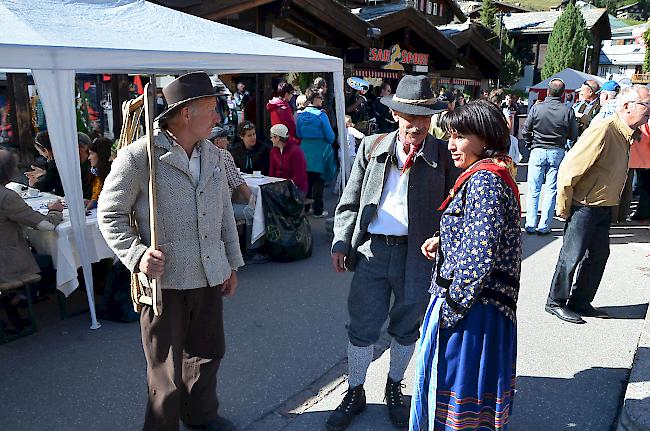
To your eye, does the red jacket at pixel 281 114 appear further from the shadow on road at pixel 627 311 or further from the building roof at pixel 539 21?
the building roof at pixel 539 21

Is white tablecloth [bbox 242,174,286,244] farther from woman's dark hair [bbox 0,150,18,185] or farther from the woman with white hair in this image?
woman's dark hair [bbox 0,150,18,185]

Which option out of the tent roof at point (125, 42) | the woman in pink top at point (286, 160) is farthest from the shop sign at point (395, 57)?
the tent roof at point (125, 42)

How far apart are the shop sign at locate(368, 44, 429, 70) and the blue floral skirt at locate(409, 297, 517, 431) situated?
10.1 meters

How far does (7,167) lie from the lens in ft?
12.6

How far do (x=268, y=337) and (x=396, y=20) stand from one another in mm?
10152

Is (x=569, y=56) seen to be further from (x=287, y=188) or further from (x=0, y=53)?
(x=0, y=53)

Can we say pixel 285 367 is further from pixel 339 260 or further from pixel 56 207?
pixel 56 207

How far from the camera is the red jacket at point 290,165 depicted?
6309mm

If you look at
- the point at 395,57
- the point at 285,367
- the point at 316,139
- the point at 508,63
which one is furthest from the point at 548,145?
the point at 508,63

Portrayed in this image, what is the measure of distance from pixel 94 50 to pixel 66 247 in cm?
142

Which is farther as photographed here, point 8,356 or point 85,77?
point 85,77

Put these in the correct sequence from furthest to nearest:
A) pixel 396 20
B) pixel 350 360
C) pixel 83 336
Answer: pixel 396 20 → pixel 83 336 → pixel 350 360

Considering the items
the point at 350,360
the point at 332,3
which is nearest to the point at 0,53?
the point at 350,360

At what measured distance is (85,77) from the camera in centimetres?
883
